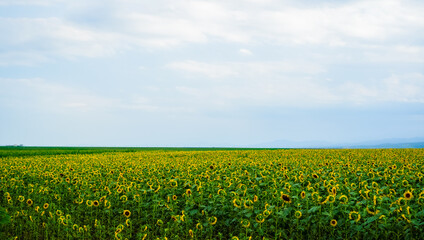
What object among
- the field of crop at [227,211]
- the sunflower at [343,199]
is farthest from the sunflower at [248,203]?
the sunflower at [343,199]

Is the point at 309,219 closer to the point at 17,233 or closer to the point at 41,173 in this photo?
the point at 17,233

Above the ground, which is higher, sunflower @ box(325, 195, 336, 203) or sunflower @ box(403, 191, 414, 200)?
sunflower @ box(403, 191, 414, 200)

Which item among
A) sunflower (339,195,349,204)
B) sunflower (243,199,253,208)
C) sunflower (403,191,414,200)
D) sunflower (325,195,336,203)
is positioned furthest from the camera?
sunflower (243,199,253,208)

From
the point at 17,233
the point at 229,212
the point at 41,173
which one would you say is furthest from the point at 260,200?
the point at 41,173

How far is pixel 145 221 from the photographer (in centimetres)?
792

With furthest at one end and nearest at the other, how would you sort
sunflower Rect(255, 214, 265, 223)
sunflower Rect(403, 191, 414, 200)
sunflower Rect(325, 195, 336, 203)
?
sunflower Rect(325, 195, 336, 203) → sunflower Rect(255, 214, 265, 223) → sunflower Rect(403, 191, 414, 200)

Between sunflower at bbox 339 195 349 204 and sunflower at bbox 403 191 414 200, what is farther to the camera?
sunflower at bbox 339 195 349 204

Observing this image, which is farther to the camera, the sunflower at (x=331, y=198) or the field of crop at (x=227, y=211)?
the sunflower at (x=331, y=198)

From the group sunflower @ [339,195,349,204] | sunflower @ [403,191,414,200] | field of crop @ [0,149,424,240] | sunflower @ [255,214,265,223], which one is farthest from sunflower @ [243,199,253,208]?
sunflower @ [403,191,414,200]

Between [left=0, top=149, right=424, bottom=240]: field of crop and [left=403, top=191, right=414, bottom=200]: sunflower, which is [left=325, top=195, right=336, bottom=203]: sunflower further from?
[left=403, top=191, right=414, bottom=200]: sunflower

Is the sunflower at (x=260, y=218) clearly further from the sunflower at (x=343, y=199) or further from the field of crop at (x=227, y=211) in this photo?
the sunflower at (x=343, y=199)

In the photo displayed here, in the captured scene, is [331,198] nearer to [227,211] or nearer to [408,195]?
[408,195]

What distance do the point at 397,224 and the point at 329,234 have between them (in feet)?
3.93

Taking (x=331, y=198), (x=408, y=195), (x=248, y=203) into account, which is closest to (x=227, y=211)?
(x=248, y=203)
